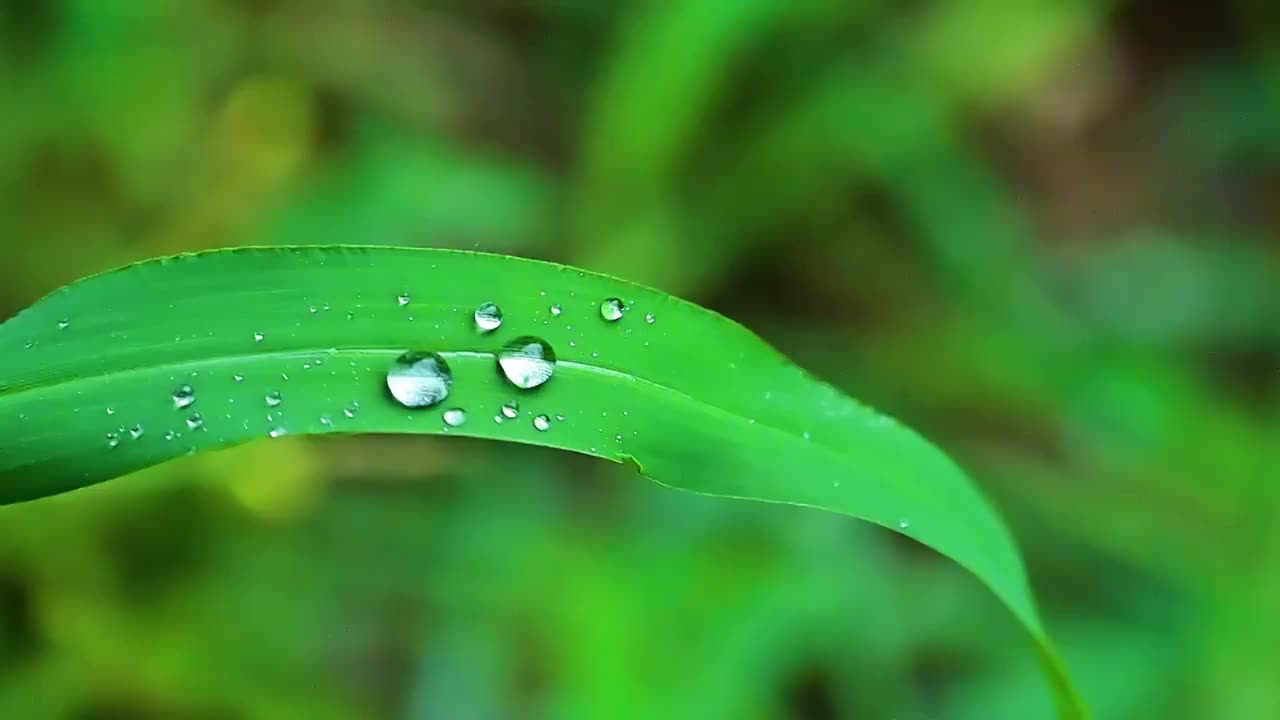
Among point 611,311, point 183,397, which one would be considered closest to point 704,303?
point 611,311

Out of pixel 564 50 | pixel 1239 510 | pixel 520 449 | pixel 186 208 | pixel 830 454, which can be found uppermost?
pixel 564 50

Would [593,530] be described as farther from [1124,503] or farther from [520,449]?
[1124,503]

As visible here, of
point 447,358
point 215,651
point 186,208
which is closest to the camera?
point 447,358

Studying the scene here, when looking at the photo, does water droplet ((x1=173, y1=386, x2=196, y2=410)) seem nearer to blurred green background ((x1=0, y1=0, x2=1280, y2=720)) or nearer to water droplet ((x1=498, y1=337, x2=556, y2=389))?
water droplet ((x1=498, y1=337, x2=556, y2=389))

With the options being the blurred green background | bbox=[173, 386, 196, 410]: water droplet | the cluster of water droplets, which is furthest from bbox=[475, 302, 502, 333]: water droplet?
the blurred green background

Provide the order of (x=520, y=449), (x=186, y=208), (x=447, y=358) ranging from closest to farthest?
1. (x=447, y=358)
2. (x=186, y=208)
3. (x=520, y=449)

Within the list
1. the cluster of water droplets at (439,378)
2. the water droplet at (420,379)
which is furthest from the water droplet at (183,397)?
the water droplet at (420,379)

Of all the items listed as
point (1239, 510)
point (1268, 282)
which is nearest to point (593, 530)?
point (1239, 510)

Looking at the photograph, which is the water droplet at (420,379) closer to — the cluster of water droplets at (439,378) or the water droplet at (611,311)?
the cluster of water droplets at (439,378)

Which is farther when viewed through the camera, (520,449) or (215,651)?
(520,449)
